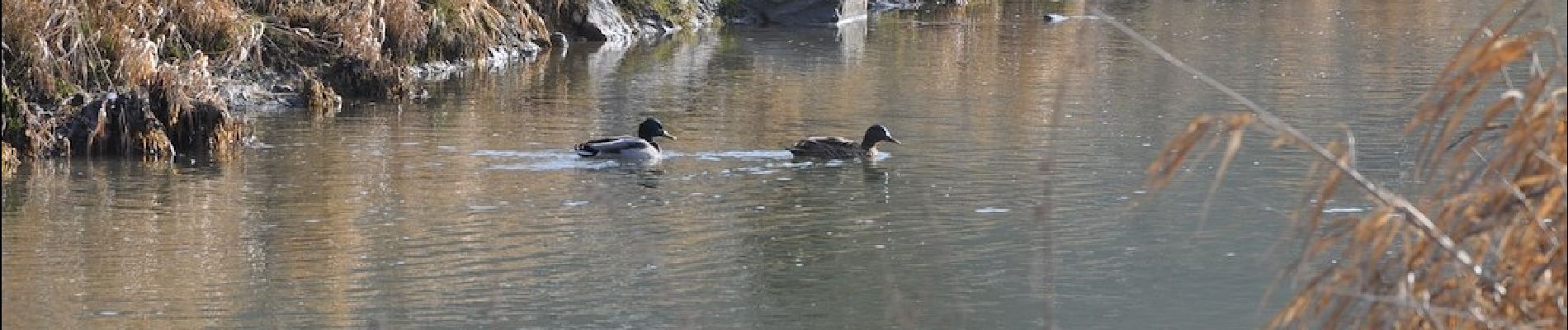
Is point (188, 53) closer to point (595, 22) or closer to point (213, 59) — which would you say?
point (213, 59)

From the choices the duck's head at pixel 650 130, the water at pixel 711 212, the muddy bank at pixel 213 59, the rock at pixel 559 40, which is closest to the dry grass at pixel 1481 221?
the water at pixel 711 212

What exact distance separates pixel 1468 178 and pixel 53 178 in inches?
390

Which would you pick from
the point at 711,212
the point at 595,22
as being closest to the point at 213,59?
the point at 711,212

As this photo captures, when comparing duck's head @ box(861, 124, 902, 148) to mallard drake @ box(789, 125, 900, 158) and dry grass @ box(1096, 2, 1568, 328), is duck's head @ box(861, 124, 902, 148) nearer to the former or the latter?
mallard drake @ box(789, 125, 900, 158)

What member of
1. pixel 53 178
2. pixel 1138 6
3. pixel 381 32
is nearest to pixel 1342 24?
pixel 1138 6

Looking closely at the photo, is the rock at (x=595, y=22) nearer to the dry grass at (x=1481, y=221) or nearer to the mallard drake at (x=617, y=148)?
the mallard drake at (x=617, y=148)

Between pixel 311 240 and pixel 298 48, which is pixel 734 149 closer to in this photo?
pixel 311 240

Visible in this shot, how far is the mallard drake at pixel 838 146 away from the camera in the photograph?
47.1 ft

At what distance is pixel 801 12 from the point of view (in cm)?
2906

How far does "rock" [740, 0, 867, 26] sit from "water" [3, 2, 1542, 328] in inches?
321

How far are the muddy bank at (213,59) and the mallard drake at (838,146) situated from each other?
3.64 m

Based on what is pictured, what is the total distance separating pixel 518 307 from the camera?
9359mm

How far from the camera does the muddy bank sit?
14398 mm

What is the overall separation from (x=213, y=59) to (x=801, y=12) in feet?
40.9
